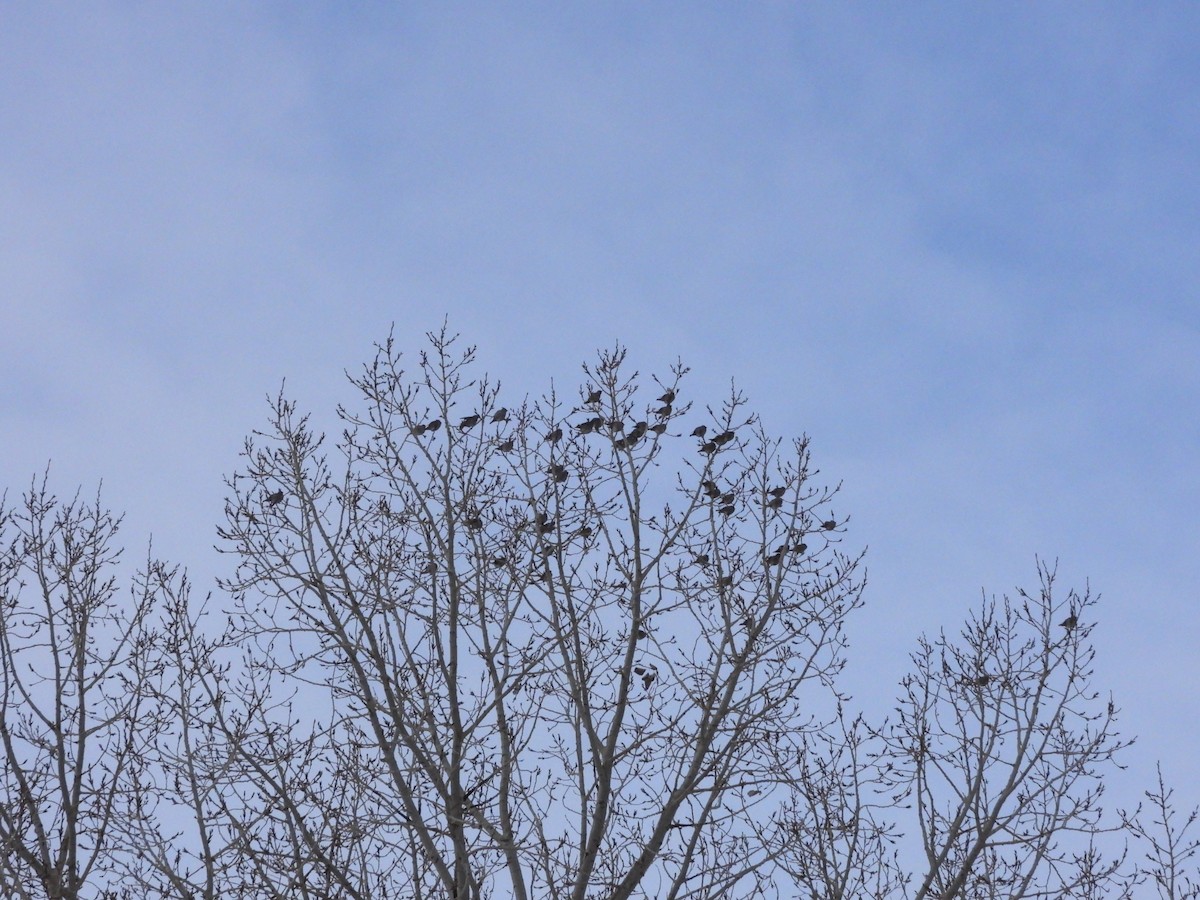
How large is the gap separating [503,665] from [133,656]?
12.4ft

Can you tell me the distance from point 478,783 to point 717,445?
3.42m

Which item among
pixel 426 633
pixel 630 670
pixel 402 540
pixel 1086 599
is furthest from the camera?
pixel 1086 599

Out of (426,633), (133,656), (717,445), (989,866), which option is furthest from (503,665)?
(989,866)

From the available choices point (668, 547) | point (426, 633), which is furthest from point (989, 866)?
point (426, 633)

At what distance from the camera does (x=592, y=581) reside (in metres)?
10.0

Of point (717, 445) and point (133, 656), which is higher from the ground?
point (717, 445)

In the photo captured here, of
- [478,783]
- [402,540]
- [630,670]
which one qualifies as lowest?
[478,783]

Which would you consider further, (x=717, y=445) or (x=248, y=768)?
(x=717, y=445)

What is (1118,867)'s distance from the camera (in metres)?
10.7

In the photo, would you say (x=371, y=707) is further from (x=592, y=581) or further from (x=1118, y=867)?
(x=1118, y=867)

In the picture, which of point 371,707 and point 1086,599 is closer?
point 371,707

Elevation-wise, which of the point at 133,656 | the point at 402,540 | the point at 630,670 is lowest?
the point at 630,670

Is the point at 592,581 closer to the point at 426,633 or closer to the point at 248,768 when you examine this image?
the point at 426,633

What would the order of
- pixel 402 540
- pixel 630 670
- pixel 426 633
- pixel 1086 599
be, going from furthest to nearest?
pixel 1086 599 → pixel 402 540 → pixel 426 633 → pixel 630 670
